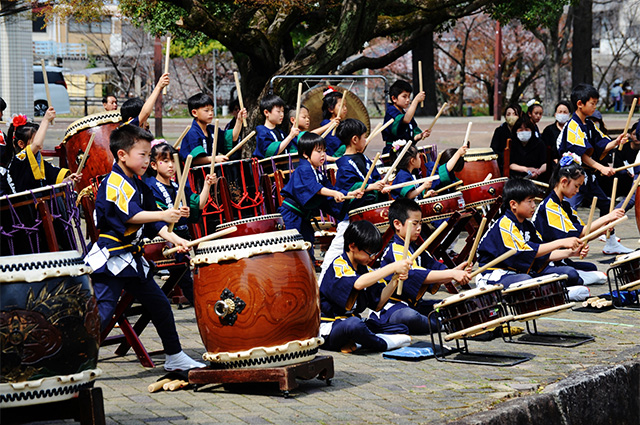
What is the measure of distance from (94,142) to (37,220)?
11.0 ft

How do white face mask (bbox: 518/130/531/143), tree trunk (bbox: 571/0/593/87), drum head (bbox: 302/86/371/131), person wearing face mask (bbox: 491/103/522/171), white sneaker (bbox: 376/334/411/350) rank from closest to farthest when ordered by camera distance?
white sneaker (bbox: 376/334/411/350), white face mask (bbox: 518/130/531/143), person wearing face mask (bbox: 491/103/522/171), drum head (bbox: 302/86/371/131), tree trunk (bbox: 571/0/593/87)

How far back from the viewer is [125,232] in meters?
5.29

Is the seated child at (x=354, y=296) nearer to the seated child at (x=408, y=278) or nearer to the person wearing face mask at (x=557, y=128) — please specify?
the seated child at (x=408, y=278)

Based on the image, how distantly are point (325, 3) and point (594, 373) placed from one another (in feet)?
37.8

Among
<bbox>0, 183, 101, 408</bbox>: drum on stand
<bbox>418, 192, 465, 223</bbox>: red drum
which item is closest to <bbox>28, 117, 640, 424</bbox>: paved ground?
<bbox>0, 183, 101, 408</bbox>: drum on stand

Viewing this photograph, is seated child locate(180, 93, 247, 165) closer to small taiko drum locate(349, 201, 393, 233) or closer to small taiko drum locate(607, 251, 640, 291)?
small taiko drum locate(349, 201, 393, 233)

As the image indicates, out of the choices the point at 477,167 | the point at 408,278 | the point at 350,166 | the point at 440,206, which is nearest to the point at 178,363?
the point at 408,278

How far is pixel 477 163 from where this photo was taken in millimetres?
10055

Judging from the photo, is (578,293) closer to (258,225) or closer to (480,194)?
(480,194)

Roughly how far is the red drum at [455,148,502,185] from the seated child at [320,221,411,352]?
12.8ft

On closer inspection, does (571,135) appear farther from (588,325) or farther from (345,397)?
(345,397)

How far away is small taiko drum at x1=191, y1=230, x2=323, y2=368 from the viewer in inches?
198

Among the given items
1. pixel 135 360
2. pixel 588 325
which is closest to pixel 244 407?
pixel 135 360

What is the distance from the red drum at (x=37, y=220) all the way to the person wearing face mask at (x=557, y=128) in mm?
7527
